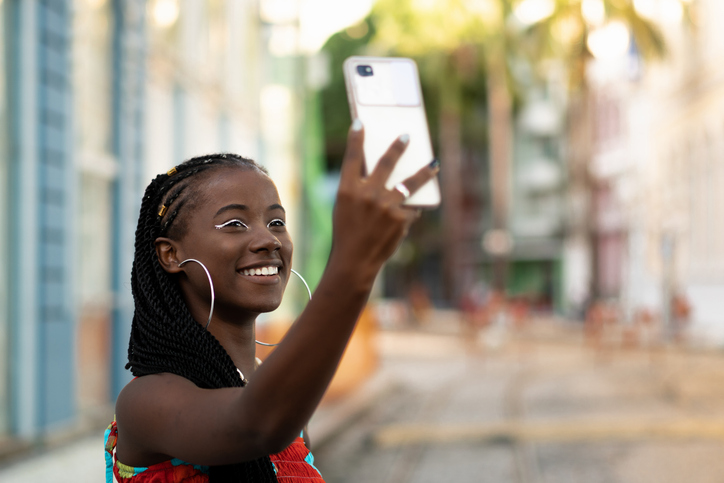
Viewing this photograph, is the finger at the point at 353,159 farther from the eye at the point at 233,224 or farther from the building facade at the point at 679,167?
the building facade at the point at 679,167

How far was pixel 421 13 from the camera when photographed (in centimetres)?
2308

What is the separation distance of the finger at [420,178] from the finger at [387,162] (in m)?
0.03

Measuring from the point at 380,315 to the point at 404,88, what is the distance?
111 feet

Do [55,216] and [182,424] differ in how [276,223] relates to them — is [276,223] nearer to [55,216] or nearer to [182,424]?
[182,424]

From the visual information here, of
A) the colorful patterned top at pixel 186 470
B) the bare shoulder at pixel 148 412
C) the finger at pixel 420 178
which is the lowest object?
the colorful patterned top at pixel 186 470

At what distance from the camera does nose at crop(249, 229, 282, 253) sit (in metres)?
1.56

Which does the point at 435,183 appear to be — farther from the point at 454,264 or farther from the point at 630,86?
the point at 454,264

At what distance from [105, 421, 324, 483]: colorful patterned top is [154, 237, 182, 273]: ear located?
349mm

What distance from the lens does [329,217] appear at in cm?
1378

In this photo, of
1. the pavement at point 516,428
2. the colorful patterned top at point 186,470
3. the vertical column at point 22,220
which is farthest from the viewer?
the vertical column at point 22,220

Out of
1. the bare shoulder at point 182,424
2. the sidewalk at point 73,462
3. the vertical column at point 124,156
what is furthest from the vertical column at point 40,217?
the bare shoulder at point 182,424

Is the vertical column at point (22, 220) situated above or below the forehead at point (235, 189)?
below

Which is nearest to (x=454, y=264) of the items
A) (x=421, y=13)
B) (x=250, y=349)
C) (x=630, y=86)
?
(x=630, y=86)

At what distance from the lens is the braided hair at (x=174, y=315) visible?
1.53 metres
